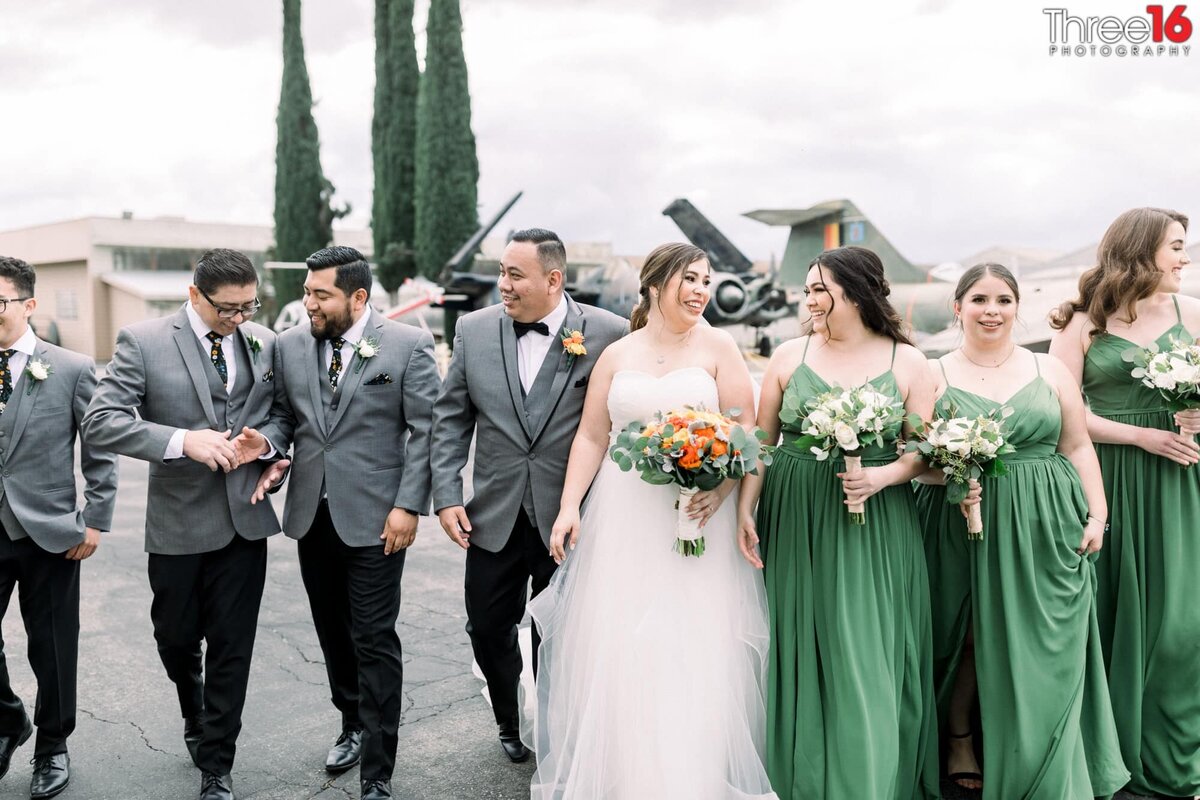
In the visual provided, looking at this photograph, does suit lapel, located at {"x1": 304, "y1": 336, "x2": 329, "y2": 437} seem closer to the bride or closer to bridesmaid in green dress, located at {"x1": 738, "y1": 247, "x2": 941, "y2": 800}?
the bride

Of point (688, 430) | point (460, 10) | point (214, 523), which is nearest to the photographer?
point (688, 430)

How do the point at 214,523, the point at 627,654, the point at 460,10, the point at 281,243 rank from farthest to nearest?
the point at 281,243 → the point at 460,10 → the point at 214,523 → the point at 627,654

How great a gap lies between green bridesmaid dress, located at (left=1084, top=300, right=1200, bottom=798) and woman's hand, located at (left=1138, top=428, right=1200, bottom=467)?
82mm

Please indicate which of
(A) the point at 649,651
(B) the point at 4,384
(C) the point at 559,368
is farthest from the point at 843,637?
(B) the point at 4,384

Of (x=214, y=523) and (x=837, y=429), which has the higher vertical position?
(x=837, y=429)

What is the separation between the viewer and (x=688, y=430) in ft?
10.2

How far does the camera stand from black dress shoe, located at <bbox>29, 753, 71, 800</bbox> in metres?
3.68

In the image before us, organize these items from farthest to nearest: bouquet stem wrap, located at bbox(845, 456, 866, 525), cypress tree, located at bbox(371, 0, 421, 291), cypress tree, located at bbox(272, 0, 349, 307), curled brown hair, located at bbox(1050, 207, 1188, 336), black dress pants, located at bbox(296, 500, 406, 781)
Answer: cypress tree, located at bbox(272, 0, 349, 307)
cypress tree, located at bbox(371, 0, 421, 291)
curled brown hair, located at bbox(1050, 207, 1188, 336)
black dress pants, located at bbox(296, 500, 406, 781)
bouquet stem wrap, located at bbox(845, 456, 866, 525)

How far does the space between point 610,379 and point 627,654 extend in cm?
110

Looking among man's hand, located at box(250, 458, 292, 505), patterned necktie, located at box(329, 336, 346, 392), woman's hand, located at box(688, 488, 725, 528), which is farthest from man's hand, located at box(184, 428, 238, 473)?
woman's hand, located at box(688, 488, 725, 528)

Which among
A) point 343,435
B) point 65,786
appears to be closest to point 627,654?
point 343,435

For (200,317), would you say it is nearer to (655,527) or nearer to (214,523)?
(214,523)

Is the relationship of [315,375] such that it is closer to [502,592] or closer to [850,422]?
[502,592]

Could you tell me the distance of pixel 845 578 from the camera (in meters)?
3.39
